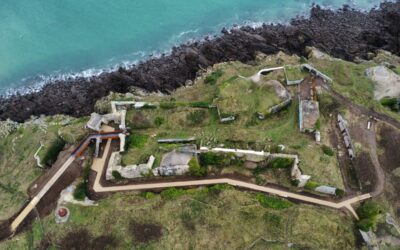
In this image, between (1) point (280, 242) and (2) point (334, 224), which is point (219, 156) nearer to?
(1) point (280, 242)

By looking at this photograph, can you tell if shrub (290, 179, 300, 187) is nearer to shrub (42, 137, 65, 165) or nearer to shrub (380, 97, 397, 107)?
shrub (380, 97, 397, 107)

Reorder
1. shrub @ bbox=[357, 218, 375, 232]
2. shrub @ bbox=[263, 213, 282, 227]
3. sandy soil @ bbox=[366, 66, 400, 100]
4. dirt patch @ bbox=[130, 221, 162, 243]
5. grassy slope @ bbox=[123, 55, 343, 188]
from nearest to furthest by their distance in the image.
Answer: shrub @ bbox=[357, 218, 375, 232] < dirt patch @ bbox=[130, 221, 162, 243] < shrub @ bbox=[263, 213, 282, 227] < grassy slope @ bbox=[123, 55, 343, 188] < sandy soil @ bbox=[366, 66, 400, 100]

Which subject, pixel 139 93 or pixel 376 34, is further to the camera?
pixel 376 34

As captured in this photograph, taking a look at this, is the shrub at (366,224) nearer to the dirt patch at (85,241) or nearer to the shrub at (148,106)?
the dirt patch at (85,241)

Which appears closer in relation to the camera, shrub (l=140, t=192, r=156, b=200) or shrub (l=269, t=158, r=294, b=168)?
shrub (l=140, t=192, r=156, b=200)

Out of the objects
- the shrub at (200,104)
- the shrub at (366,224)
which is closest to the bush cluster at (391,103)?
the shrub at (366,224)

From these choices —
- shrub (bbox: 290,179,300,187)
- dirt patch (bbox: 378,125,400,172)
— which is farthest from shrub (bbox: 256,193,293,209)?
dirt patch (bbox: 378,125,400,172)

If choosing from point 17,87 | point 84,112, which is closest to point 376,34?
point 84,112
